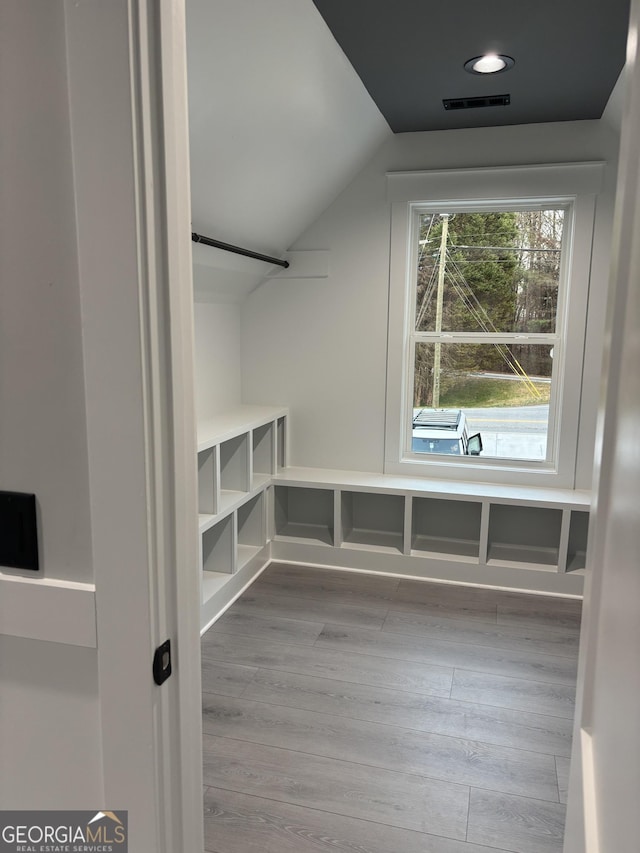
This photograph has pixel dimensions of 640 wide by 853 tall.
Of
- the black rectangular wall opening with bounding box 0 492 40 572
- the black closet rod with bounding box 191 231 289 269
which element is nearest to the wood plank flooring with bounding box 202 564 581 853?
the black rectangular wall opening with bounding box 0 492 40 572

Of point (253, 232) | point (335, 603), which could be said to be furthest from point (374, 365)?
point (335, 603)

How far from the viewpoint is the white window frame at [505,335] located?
3.22 meters

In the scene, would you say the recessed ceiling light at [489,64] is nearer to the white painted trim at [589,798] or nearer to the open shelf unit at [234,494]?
the open shelf unit at [234,494]

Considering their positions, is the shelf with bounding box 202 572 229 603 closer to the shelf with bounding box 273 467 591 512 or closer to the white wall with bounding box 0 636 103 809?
the shelf with bounding box 273 467 591 512

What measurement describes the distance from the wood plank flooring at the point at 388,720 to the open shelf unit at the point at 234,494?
17cm

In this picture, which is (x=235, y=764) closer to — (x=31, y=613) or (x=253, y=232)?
(x=31, y=613)

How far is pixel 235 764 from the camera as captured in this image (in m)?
2.01

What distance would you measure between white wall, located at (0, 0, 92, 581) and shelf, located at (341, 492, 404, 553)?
9.34ft

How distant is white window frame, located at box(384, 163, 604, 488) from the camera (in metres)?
3.22

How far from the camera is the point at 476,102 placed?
9.56 feet

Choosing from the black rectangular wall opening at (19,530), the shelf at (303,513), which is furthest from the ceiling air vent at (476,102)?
the black rectangular wall opening at (19,530)

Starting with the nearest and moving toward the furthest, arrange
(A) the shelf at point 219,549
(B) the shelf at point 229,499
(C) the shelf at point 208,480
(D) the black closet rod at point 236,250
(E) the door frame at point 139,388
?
(E) the door frame at point 139,388 < (D) the black closet rod at point 236,250 < (C) the shelf at point 208,480 < (B) the shelf at point 229,499 < (A) the shelf at point 219,549

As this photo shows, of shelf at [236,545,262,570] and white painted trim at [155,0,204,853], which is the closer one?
white painted trim at [155,0,204,853]

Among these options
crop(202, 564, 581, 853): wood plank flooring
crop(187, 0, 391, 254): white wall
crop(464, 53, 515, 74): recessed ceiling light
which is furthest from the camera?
crop(464, 53, 515, 74): recessed ceiling light
